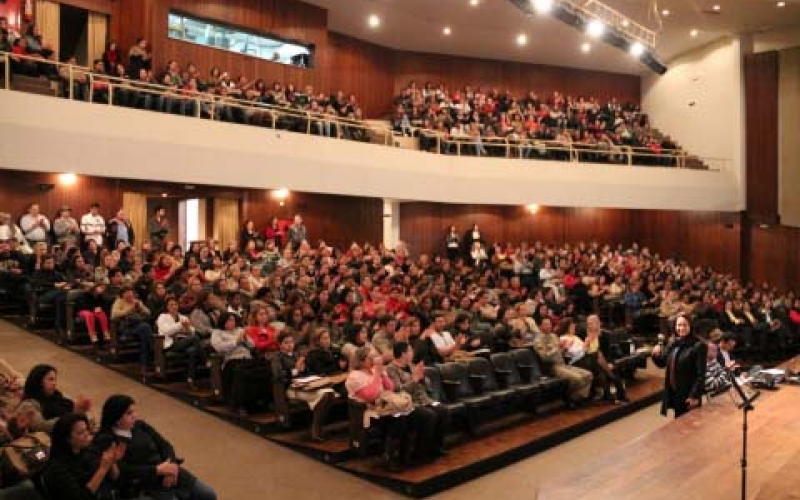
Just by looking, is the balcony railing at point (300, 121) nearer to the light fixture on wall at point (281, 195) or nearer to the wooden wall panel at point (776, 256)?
the light fixture on wall at point (281, 195)

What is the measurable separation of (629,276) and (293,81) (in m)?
8.50

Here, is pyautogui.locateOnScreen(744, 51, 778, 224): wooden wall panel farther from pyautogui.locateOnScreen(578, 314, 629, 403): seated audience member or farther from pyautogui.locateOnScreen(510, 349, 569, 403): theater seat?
pyautogui.locateOnScreen(510, 349, 569, 403): theater seat

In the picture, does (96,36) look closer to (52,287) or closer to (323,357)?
(52,287)

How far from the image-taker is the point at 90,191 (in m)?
12.3

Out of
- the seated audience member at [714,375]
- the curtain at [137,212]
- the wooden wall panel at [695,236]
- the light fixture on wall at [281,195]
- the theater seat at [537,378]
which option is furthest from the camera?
the wooden wall panel at [695,236]

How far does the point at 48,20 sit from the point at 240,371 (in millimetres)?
10044

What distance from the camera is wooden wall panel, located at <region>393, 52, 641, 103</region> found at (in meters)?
20.3

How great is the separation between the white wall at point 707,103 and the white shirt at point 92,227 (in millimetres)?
15414

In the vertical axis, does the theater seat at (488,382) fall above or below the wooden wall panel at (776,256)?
below

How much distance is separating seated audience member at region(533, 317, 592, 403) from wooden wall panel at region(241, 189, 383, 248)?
7562 millimetres

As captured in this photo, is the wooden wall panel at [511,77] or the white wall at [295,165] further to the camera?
the wooden wall panel at [511,77]

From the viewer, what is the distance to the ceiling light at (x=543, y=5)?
38.9 feet

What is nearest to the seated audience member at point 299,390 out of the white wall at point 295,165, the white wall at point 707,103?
the white wall at point 295,165

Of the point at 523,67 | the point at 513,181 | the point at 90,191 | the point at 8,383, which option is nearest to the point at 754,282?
the point at 513,181
